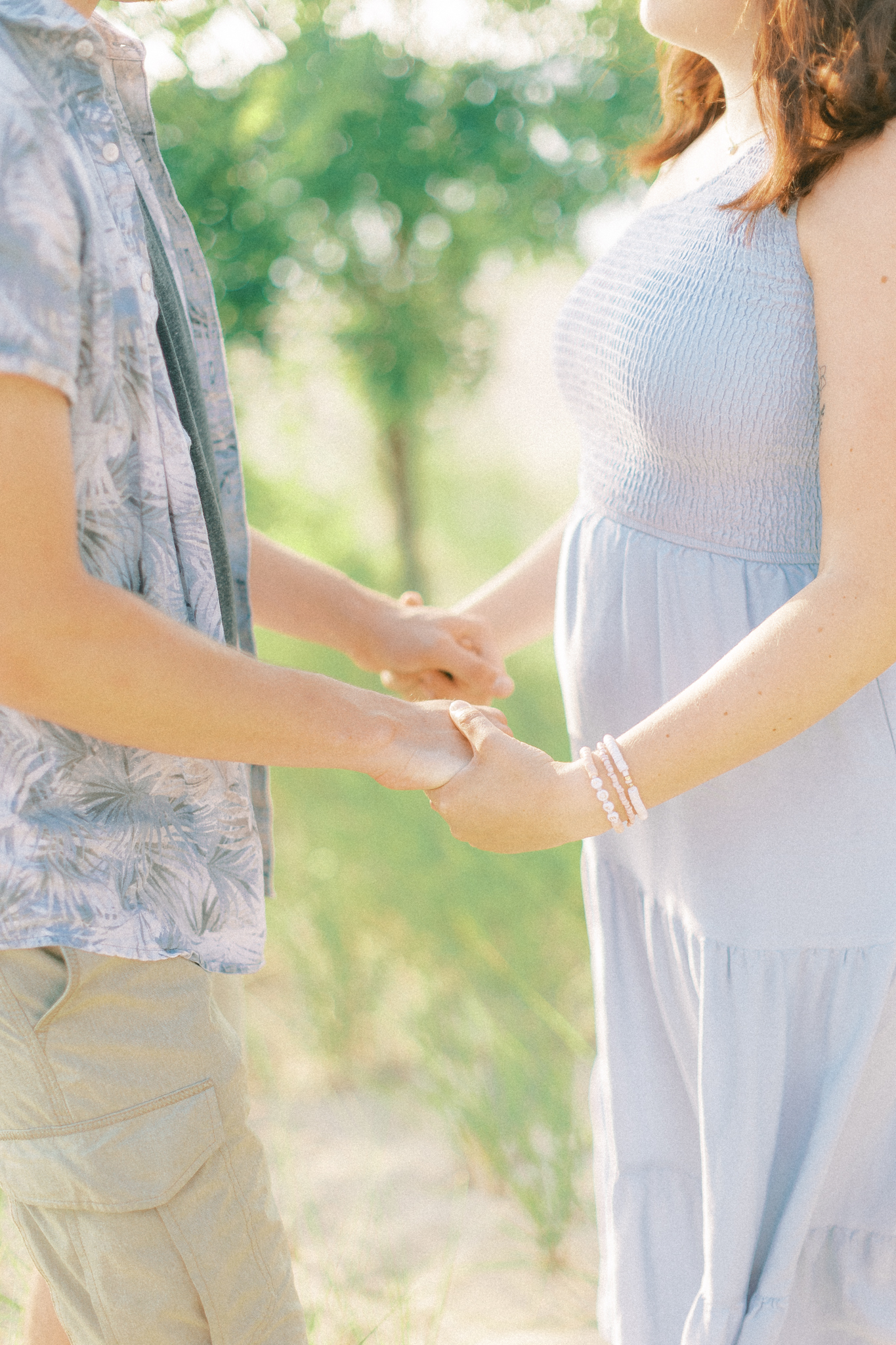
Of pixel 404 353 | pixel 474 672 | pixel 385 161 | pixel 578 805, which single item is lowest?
pixel 578 805

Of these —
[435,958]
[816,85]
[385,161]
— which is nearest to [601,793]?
[816,85]

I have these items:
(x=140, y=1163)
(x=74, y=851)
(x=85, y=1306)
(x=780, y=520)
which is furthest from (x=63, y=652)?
(x=780, y=520)

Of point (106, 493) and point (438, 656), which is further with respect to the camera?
point (438, 656)

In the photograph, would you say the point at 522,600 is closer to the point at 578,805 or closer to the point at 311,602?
the point at 311,602

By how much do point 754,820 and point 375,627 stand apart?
0.63m

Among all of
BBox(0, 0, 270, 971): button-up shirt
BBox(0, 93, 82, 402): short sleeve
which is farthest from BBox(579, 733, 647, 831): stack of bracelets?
BBox(0, 93, 82, 402): short sleeve

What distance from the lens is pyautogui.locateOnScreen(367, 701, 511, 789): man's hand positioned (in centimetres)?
121

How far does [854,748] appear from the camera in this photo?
1.23 meters

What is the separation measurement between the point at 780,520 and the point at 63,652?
752 mm

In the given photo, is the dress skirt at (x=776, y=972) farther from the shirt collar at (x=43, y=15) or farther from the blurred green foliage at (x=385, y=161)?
the blurred green foliage at (x=385, y=161)

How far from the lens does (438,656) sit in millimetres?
1632

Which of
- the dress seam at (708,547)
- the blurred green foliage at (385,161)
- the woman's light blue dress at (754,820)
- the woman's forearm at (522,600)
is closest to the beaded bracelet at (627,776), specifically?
the woman's light blue dress at (754,820)

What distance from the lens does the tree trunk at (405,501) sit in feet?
10.0

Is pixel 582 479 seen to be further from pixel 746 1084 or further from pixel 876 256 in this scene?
pixel 746 1084
